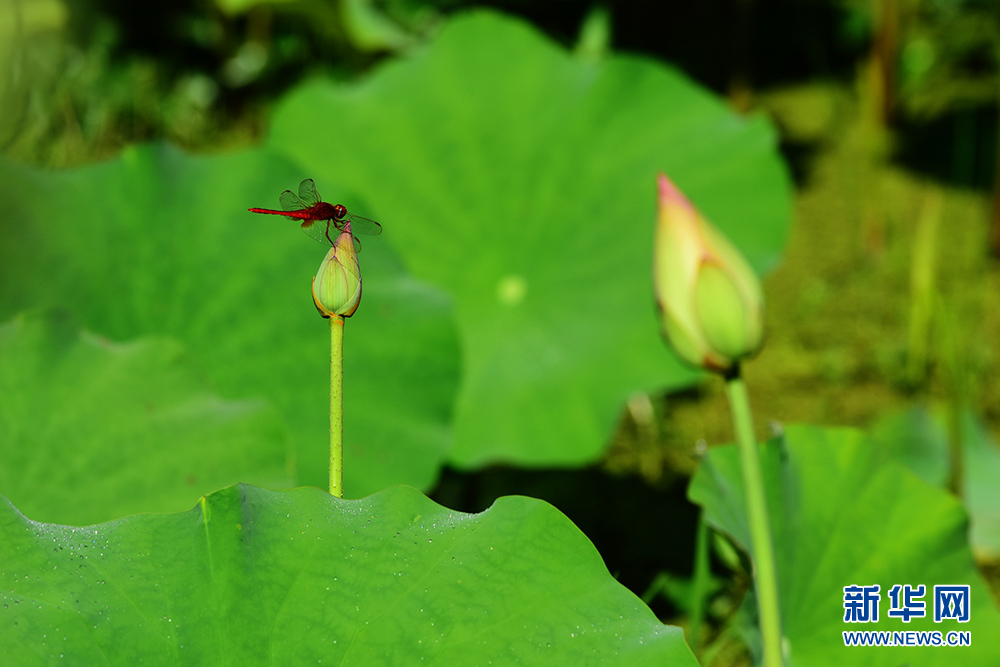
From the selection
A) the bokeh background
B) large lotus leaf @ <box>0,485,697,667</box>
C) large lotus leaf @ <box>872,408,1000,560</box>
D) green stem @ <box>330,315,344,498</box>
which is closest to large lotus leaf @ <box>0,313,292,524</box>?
the bokeh background

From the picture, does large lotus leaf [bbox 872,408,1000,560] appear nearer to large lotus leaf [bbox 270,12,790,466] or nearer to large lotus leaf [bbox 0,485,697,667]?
large lotus leaf [bbox 270,12,790,466]

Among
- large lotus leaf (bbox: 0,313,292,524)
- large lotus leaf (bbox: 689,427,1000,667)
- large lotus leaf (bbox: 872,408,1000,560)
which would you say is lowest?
large lotus leaf (bbox: 872,408,1000,560)

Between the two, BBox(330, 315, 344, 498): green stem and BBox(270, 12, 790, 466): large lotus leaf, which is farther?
BBox(270, 12, 790, 466): large lotus leaf

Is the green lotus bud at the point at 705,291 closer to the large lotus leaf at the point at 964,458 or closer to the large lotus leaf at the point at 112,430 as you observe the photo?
the large lotus leaf at the point at 112,430

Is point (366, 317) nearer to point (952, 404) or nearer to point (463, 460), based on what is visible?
point (463, 460)

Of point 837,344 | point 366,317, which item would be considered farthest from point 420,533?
point 837,344

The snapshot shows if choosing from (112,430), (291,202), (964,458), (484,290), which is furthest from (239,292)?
(964,458)
